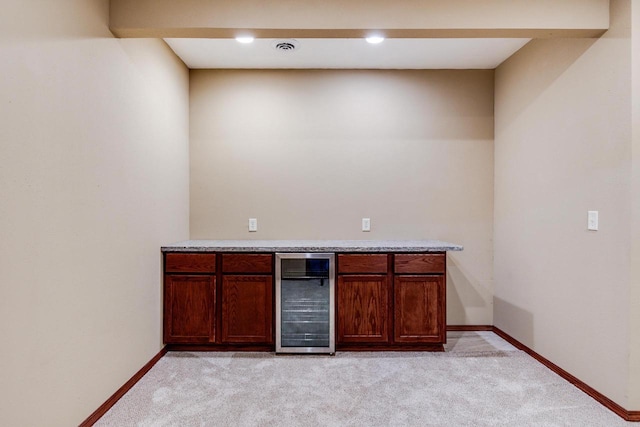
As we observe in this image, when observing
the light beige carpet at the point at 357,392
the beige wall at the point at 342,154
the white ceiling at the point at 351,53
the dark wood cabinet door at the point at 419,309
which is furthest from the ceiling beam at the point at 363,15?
the light beige carpet at the point at 357,392

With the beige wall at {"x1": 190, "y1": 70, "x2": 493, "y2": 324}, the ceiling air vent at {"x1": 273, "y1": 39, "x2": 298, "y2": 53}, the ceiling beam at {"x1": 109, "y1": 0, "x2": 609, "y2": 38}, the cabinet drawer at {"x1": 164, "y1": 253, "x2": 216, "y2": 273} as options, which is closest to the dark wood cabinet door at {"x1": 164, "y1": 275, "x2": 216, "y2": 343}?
the cabinet drawer at {"x1": 164, "y1": 253, "x2": 216, "y2": 273}

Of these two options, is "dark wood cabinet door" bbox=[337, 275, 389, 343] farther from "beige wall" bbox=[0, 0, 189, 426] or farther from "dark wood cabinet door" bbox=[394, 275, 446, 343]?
"beige wall" bbox=[0, 0, 189, 426]

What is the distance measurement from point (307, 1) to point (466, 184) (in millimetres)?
2351

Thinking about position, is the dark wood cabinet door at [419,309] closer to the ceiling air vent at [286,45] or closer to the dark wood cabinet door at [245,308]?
the dark wood cabinet door at [245,308]

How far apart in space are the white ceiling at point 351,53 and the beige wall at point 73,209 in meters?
0.52

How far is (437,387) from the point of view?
250 cm

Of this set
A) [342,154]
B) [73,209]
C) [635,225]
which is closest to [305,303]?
[342,154]

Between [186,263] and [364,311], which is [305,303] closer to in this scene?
[364,311]

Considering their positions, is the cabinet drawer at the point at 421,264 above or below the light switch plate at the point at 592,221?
below

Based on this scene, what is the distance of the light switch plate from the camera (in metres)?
2.34

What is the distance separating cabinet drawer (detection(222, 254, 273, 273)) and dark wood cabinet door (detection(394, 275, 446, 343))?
1100 millimetres

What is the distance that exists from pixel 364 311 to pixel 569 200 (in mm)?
1722

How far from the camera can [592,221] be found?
2375 mm

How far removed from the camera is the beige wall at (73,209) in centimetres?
154
